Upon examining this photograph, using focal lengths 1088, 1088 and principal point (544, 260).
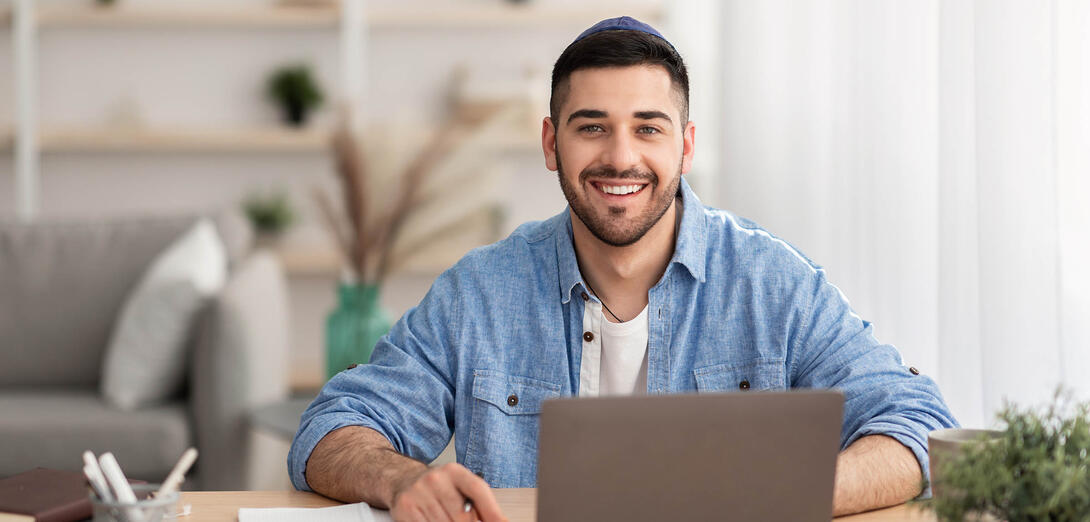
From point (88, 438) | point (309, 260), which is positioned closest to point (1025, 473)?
point (88, 438)

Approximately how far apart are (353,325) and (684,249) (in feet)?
5.01

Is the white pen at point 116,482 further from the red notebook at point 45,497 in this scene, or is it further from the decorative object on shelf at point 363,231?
the decorative object on shelf at point 363,231

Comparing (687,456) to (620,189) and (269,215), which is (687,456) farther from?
(269,215)

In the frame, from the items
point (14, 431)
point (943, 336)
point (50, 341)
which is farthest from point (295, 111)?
point (943, 336)

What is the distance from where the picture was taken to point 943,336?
6.37 feet

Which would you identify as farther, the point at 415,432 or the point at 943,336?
the point at 943,336

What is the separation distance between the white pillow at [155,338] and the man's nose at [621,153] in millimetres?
1809

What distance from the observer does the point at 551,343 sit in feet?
5.11

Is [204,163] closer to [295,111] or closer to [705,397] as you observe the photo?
[295,111]

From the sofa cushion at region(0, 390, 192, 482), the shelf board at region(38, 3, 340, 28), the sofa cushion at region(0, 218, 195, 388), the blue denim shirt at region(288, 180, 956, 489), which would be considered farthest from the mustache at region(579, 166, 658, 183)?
the shelf board at region(38, 3, 340, 28)

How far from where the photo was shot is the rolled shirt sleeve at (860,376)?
4.35 feet

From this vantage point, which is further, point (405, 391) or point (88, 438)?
point (88, 438)

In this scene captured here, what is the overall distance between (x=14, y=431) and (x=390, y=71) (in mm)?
2103

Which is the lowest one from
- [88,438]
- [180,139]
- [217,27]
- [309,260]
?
[88,438]
